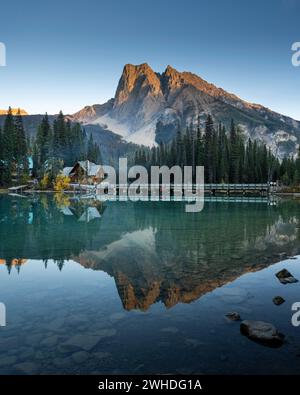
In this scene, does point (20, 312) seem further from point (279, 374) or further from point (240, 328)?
point (279, 374)

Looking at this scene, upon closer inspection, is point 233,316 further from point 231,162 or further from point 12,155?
point 231,162

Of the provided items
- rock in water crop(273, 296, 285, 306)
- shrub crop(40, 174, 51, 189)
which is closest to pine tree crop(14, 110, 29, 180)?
shrub crop(40, 174, 51, 189)

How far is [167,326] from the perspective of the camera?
8.85m

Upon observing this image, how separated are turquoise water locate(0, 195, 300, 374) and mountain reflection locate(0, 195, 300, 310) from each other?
0.06m

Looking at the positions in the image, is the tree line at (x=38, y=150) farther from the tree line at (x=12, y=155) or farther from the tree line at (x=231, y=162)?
the tree line at (x=231, y=162)

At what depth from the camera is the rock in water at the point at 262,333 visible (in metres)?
7.84

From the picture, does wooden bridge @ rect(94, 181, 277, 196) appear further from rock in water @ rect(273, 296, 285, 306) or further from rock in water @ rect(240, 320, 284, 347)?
rock in water @ rect(240, 320, 284, 347)

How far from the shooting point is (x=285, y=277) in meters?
13.0

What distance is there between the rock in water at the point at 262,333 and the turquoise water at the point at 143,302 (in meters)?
0.19

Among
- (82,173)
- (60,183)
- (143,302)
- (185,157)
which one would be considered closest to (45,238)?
(143,302)

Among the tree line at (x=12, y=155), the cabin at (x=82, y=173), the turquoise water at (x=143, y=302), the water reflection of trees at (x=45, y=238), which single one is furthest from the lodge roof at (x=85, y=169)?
the turquoise water at (x=143, y=302)

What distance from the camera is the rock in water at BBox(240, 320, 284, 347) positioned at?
784 cm
